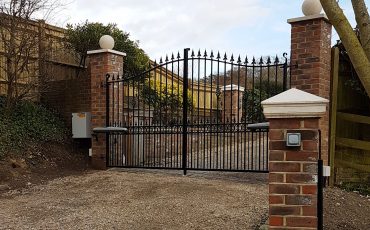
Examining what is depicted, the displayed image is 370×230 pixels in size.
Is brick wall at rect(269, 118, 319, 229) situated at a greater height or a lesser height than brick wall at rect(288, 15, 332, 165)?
lesser

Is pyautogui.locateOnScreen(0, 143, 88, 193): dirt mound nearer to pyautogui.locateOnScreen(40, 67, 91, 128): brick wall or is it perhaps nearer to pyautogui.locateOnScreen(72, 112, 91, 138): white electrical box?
pyautogui.locateOnScreen(72, 112, 91, 138): white electrical box

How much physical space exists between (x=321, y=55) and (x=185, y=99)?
2.24 meters

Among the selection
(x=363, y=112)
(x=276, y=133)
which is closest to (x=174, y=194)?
(x=276, y=133)

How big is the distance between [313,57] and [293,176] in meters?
3.23

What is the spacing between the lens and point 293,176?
9.09ft

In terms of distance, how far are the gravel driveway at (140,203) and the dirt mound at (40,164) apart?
0.42 meters

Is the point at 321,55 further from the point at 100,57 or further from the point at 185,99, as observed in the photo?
the point at 100,57

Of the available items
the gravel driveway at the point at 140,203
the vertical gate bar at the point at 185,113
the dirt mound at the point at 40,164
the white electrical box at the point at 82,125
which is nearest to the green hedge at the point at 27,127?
the dirt mound at the point at 40,164

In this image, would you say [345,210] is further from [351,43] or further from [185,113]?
[185,113]

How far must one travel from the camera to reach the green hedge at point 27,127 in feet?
23.2

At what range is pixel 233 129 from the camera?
6.73m

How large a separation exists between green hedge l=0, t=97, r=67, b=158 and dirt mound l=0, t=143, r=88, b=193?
0.51 feet

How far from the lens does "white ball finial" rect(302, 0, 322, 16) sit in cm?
562

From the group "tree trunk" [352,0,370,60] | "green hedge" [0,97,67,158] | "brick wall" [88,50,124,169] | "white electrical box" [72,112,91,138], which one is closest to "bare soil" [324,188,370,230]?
"tree trunk" [352,0,370,60]
